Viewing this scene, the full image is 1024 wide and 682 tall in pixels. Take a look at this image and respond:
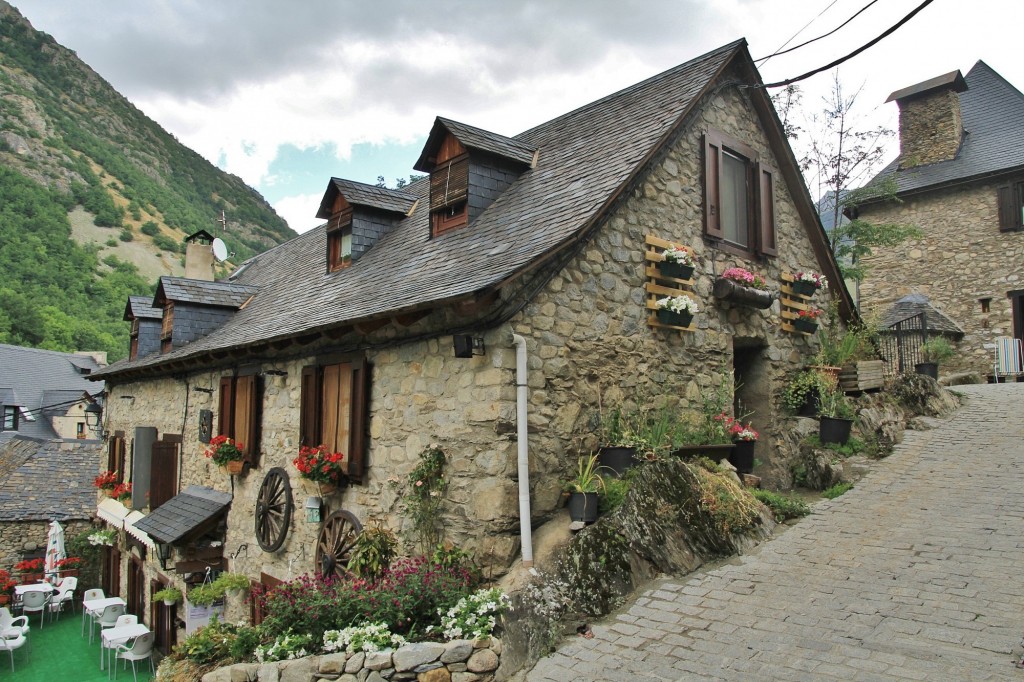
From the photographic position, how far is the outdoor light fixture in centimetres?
881

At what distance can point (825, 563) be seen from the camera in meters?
6.55

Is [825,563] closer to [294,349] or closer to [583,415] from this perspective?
[583,415]

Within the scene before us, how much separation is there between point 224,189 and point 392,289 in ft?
262

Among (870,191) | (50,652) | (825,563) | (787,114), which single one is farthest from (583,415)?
(50,652)

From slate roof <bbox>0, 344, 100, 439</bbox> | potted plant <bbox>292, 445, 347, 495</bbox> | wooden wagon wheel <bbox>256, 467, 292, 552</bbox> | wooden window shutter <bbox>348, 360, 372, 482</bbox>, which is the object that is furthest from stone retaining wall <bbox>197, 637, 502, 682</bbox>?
slate roof <bbox>0, 344, 100, 439</bbox>

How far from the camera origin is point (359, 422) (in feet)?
26.6

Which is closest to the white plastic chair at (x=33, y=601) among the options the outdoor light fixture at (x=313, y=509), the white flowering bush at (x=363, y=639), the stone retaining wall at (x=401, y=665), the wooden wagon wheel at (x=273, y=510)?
the wooden wagon wheel at (x=273, y=510)

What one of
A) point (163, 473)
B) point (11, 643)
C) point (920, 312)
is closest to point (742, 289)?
point (920, 312)

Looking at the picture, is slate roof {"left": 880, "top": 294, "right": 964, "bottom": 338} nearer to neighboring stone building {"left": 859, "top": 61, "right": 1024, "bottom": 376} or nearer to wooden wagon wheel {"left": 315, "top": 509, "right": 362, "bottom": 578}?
neighboring stone building {"left": 859, "top": 61, "right": 1024, "bottom": 376}

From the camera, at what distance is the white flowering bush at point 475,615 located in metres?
5.67

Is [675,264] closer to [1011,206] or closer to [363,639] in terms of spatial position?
[363,639]

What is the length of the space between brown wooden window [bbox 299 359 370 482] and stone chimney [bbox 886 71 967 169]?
1921cm

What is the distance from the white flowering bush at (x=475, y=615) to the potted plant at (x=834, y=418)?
6027mm

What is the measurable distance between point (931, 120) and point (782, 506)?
58.2 ft
